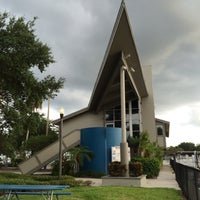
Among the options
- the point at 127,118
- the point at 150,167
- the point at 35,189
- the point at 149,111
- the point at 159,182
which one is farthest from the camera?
the point at 149,111

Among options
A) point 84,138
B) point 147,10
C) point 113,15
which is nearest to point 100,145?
point 84,138

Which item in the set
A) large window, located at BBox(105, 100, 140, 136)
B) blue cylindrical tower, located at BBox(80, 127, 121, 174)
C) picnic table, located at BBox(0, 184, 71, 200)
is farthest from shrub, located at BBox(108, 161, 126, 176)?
large window, located at BBox(105, 100, 140, 136)

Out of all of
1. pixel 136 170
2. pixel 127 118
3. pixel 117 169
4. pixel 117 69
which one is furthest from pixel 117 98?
pixel 117 169

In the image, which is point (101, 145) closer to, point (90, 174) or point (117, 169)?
point (90, 174)

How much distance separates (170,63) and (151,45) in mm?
1978

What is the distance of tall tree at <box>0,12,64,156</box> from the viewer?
59.2ft

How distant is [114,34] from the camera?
52.5 ft

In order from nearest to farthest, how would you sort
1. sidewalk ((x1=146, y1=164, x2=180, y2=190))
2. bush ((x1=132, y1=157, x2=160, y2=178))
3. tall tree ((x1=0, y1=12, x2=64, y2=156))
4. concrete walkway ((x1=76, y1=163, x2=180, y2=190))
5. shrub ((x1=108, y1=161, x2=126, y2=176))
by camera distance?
sidewalk ((x1=146, y1=164, x2=180, y2=190)) < concrete walkway ((x1=76, y1=163, x2=180, y2=190)) < shrub ((x1=108, y1=161, x2=126, y2=176)) < tall tree ((x1=0, y1=12, x2=64, y2=156)) < bush ((x1=132, y1=157, x2=160, y2=178))

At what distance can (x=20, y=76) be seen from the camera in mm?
18422

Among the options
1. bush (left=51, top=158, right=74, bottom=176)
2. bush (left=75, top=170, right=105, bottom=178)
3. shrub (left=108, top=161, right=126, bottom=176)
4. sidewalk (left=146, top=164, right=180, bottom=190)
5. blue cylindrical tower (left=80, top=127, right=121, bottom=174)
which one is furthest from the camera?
bush (left=51, top=158, right=74, bottom=176)

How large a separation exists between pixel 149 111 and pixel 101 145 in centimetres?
1082

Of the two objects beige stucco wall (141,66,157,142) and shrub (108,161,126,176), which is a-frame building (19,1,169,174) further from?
shrub (108,161,126,176)

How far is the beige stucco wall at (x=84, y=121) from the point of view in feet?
99.4

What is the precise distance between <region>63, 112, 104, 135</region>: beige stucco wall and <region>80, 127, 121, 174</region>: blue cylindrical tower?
28.8ft
